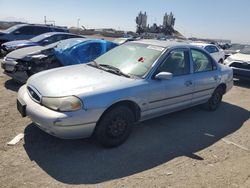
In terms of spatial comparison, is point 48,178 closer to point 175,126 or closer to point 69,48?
point 175,126

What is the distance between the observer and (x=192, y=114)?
6473mm

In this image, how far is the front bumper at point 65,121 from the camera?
3755mm

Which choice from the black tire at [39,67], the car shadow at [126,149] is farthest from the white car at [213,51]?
the car shadow at [126,149]

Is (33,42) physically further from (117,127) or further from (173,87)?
(117,127)

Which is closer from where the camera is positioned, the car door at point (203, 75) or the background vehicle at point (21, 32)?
the car door at point (203, 75)

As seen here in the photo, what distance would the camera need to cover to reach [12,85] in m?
7.78

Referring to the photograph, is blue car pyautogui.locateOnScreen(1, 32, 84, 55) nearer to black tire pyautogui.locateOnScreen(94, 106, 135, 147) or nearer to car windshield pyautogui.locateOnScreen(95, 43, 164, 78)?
car windshield pyautogui.locateOnScreen(95, 43, 164, 78)

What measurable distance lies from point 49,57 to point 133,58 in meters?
3.50

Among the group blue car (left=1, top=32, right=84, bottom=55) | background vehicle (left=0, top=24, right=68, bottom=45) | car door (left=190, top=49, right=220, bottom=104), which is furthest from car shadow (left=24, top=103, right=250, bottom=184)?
background vehicle (left=0, top=24, right=68, bottom=45)

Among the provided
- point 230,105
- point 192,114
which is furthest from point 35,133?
point 230,105

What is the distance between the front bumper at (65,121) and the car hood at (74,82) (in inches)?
10.6

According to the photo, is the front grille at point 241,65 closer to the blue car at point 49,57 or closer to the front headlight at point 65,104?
the blue car at point 49,57

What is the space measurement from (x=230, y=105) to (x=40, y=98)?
212 inches

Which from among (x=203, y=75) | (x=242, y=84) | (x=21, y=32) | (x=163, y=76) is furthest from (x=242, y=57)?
(x=21, y=32)
